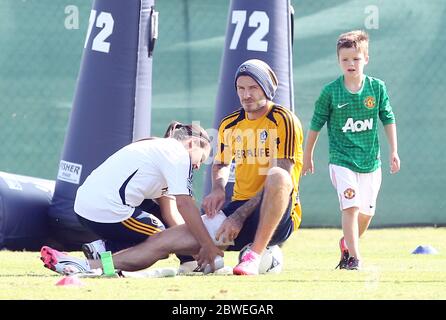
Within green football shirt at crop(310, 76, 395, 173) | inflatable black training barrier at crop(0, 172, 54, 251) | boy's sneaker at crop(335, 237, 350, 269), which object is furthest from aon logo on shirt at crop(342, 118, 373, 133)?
inflatable black training barrier at crop(0, 172, 54, 251)

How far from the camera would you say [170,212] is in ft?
21.5

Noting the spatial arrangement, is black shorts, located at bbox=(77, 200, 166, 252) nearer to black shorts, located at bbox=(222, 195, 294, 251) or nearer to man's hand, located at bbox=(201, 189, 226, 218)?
man's hand, located at bbox=(201, 189, 226, 218)

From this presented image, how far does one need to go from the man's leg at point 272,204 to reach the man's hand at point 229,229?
15cm

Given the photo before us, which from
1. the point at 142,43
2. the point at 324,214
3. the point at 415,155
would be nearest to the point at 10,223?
the point at 142,43

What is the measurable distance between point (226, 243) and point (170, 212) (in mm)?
471

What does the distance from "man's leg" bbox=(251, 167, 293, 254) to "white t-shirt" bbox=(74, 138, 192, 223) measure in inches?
17.7

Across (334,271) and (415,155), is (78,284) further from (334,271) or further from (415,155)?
(415,155)

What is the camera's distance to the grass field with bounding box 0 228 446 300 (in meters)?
4.84

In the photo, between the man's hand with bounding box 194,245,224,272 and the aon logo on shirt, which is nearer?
the man's hand with bounding box 194,245,224,272

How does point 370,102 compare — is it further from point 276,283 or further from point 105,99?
point 105,99

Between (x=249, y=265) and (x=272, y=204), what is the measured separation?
36 centimetres

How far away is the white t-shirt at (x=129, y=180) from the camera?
609 centimetres

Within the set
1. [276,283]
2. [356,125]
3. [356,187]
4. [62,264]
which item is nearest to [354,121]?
[356,125]

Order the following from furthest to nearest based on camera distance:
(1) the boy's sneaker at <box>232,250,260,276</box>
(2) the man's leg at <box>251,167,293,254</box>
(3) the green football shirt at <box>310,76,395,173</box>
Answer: (3) the green football shirt at <box>310,76,395,173</box> → (2) the man's leg at <box>251,167,293,254</box> → (1) the boy's sneaker at <box>232,250,260,276</box>
